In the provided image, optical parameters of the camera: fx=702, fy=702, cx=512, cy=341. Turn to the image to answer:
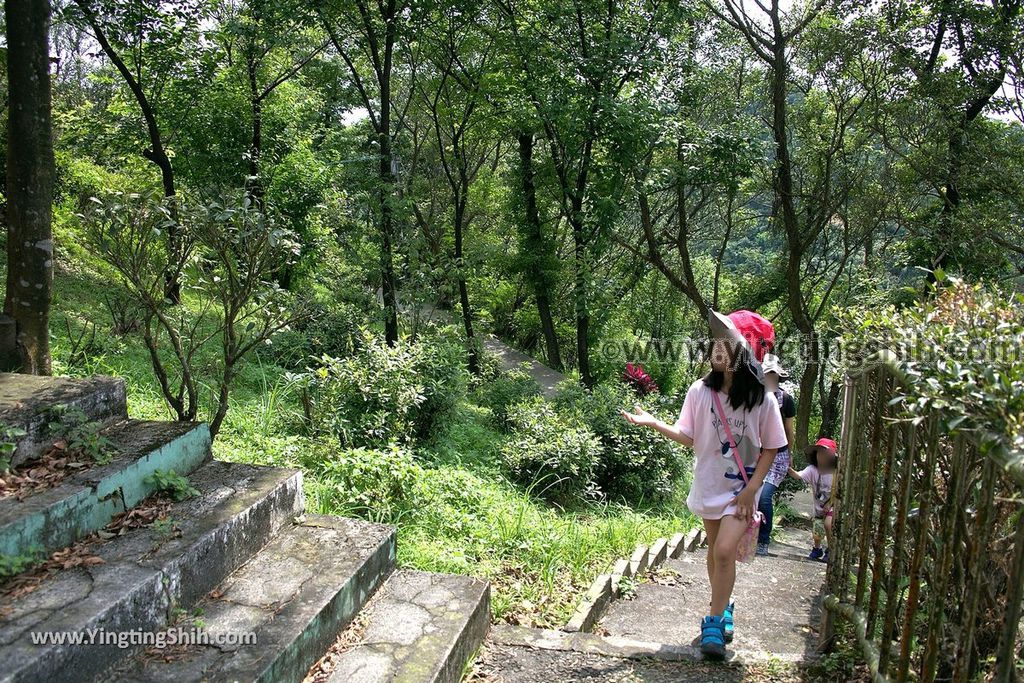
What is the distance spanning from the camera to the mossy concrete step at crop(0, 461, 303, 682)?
2.25 meters

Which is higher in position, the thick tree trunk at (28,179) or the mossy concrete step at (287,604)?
the thick tree trunk at (28,179)

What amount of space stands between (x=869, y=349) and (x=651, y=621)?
220 cm

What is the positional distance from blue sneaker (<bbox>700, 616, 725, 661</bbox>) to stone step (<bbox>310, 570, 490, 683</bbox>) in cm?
107

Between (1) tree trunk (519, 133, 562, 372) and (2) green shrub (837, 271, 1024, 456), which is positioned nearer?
(2) green shrub (837, 271, 1024, 456)

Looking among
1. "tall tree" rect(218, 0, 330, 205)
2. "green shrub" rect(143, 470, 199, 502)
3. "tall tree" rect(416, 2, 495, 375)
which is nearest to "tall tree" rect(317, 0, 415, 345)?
"tall tree" rect(218, 0, 330, 205)

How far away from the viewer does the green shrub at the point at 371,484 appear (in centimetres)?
451

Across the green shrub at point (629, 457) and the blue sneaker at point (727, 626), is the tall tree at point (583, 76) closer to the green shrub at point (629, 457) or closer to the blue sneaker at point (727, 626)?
the green shrub at point (629, 457)

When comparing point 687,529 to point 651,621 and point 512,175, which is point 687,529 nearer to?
point 651,621

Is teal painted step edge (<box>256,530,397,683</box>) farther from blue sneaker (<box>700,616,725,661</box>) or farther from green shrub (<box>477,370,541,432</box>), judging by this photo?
green shrub (<box>477,370,541,432</box>)

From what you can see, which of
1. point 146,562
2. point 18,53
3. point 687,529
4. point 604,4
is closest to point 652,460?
point 687,529

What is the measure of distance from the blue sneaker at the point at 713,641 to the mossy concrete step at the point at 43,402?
10.7 feet

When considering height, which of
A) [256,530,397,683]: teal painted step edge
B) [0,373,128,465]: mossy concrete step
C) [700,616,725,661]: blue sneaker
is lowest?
[700,616,725,661]: blue sneaker

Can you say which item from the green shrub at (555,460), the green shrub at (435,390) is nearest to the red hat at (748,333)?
the green shrub at (555,460)

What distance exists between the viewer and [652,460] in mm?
7844
